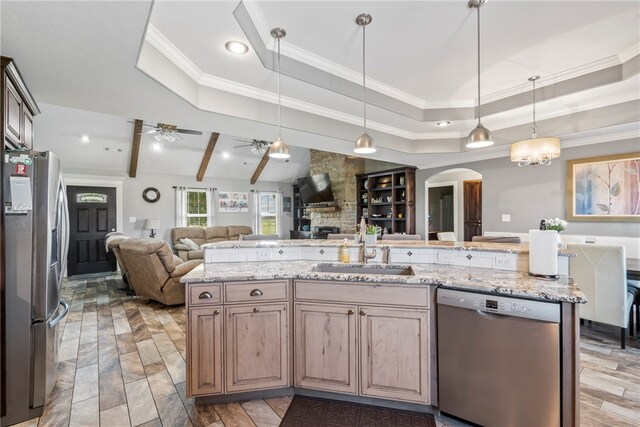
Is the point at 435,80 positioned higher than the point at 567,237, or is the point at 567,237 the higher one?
the point at 435,80

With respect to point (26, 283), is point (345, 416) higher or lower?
lower

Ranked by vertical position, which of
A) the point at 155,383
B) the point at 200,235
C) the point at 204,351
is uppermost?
the point at 200,235

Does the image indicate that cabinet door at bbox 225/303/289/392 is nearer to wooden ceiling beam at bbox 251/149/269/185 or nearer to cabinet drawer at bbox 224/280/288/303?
cabinet drawer at bbox 224/280/288/303

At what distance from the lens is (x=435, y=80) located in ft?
10.7

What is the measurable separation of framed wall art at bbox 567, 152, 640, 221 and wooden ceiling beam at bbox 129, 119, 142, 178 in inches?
296

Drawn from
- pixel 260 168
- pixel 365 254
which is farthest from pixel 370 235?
pixel 260 168

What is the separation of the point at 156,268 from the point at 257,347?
2.61m

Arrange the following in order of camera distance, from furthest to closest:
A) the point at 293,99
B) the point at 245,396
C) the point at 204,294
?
the point at 293,99, the point at 245,396, the point at 204,294

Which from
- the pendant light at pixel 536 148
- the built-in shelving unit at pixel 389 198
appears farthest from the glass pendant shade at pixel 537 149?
the built-in shelving unit at pixel 389 198

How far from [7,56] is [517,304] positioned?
348cm

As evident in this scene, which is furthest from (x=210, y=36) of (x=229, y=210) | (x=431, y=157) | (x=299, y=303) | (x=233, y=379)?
(x=229, y=210)

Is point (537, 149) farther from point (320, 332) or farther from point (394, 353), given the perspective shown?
point (320, 332)

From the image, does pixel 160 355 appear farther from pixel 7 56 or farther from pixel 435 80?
pixel 435 80

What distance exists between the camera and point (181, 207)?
8.23 m
